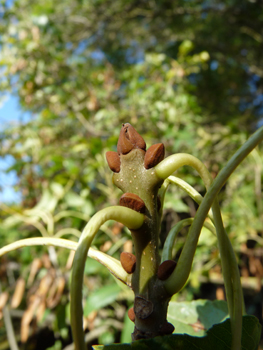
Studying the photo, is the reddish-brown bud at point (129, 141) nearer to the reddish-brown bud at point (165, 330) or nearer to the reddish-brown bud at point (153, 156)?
the reddish-brown bud at point (153, 156)

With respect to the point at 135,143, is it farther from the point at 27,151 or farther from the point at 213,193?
the point at 27,151

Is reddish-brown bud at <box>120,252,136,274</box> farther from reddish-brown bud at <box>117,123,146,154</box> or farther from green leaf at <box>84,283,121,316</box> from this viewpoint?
green leaf at <box>84,283,121,316</box>

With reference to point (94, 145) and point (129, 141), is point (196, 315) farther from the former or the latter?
point (94, 145)

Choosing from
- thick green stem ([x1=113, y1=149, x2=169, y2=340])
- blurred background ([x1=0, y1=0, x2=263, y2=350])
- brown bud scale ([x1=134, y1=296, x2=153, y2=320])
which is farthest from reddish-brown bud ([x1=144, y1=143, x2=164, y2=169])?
blurred background ([x1=0, y1=0, x2=263, y2=350])

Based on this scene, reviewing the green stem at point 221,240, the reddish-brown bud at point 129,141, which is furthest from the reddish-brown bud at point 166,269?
the reddish-brown bud at point 129,141

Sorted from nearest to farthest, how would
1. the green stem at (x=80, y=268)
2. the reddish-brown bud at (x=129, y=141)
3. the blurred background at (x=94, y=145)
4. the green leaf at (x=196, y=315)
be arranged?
the green stem at (x=80, y=268) < the reddish-brown bud at (x=129, y=141) < the green leaf at (x=196, y=315) < the blurred background at (x=94, y=145)

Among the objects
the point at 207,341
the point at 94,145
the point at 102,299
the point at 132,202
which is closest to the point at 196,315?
the point at 207,341

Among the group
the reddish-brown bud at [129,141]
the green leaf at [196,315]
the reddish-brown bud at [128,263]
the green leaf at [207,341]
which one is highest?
the reddish-brown bud at [129,141]
